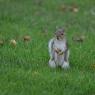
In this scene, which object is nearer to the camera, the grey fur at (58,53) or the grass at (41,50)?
the grass at (41,50)

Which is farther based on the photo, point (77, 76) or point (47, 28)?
point (47, 28)

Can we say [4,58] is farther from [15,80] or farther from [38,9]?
[38,9]

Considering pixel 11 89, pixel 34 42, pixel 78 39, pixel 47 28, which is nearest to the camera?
pixel 11 89

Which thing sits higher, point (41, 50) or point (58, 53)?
point (58, 53)

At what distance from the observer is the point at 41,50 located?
37.0 ft

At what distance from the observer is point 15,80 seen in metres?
8.81

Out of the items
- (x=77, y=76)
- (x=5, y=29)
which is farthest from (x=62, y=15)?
(x=77, y=76)

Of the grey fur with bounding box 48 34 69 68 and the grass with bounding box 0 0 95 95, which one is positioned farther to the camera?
the grey fur with bounding box 48 34 69 68

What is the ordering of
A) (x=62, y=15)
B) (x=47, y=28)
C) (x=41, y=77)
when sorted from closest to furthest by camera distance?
1. (x=41, y=77)
2. (x=47, y=28)
3. (x=62, y=15)

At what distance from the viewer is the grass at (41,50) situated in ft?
28.4

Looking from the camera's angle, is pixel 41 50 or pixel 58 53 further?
pixel 41 50

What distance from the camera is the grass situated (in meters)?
8.66

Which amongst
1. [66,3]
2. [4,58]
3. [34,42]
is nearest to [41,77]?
[4,58]

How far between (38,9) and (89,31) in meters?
2.76
